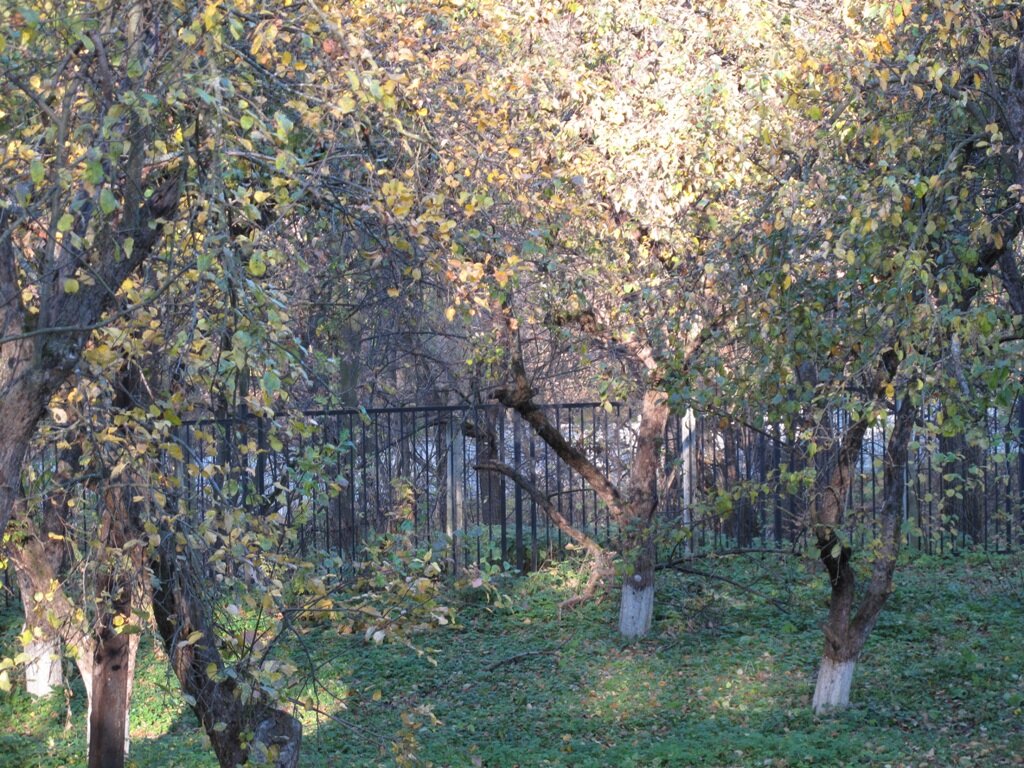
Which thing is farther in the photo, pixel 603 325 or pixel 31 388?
pixel 603 325

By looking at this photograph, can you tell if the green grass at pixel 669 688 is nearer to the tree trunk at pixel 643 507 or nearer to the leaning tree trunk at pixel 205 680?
the tree trunk at pixel 643 507

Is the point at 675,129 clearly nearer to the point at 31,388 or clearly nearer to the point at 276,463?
the point at 276,463

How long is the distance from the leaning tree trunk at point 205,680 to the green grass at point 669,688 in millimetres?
1401

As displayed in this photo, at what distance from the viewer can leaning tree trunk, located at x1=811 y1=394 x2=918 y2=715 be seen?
7254 mm

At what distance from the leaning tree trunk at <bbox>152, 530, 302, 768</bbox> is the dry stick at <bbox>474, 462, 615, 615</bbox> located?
5.16 m

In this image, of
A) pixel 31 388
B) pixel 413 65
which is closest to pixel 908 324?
pixel 413 65

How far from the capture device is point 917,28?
5.96 metres

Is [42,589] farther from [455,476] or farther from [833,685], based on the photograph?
[833,685]

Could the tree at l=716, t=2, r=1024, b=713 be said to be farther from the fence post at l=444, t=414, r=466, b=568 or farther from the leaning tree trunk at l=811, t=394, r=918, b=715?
the fence post at l=444, t=414, r=466, b=568

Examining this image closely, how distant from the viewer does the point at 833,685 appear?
26.2ft

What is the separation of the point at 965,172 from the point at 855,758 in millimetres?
3701

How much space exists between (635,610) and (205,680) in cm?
552

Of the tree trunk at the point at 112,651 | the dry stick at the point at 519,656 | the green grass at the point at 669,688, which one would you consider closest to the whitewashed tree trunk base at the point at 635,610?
the green grass at the point at 669,688

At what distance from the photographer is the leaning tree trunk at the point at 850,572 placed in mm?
7254
